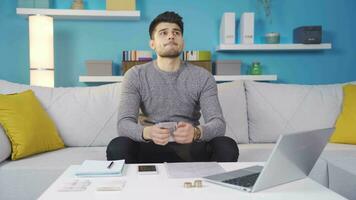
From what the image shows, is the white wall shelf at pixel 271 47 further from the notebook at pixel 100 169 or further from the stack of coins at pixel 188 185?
the stack of coins at pixel 188 185

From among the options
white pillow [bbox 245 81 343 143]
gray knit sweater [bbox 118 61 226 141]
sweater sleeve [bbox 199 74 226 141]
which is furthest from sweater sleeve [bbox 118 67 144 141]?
white pillow [bbox 245 81 343 143]

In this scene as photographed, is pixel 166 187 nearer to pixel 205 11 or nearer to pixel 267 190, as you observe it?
pixel 267 190

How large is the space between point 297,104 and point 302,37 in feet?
2.47

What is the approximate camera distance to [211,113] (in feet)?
5.65

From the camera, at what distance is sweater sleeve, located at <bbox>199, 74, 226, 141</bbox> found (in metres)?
1.60

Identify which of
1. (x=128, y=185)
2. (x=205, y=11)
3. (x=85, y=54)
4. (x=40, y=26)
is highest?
(x=205, y=11)

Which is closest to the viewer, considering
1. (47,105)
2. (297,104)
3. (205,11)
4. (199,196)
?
(199,196)

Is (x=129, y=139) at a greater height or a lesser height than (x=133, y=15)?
lesser

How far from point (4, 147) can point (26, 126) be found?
16 cm

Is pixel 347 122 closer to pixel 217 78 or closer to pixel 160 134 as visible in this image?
pixel 217 78

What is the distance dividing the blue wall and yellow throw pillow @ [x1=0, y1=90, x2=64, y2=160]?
0.93 metres

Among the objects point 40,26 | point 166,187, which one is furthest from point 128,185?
point 40,26

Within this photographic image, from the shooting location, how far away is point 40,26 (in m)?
2.52

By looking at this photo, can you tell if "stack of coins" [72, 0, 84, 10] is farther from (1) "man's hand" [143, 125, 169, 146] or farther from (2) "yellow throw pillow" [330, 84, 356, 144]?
(2) "yellow throw pillow" [330, 84, 356, 144]
